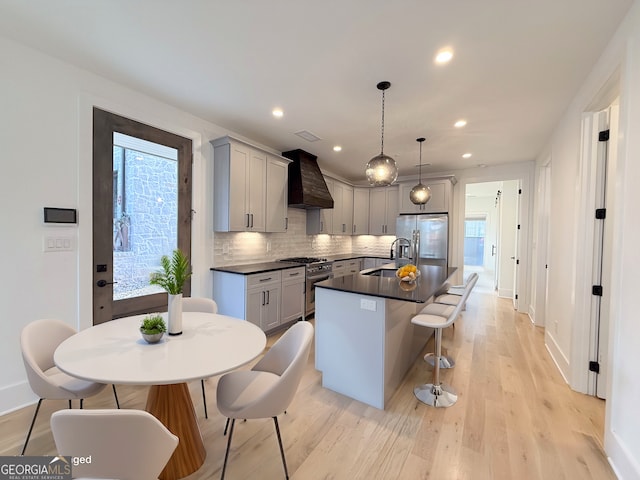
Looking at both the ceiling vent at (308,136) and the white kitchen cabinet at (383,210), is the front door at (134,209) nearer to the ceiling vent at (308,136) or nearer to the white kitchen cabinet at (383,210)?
the ceiling vent at (308,136)

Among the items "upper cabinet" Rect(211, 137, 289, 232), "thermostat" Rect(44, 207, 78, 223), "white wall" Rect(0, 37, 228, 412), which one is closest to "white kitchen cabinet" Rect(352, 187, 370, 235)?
"upper cabinet" Rect(211, 137, 289, 232)

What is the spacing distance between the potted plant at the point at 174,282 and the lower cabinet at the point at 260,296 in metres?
1.59

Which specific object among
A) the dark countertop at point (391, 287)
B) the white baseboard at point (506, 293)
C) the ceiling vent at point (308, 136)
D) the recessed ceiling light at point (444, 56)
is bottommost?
the white baseboard at point (506, 293)

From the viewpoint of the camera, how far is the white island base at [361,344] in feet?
6.99

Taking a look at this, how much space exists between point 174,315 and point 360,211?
516 centimetres

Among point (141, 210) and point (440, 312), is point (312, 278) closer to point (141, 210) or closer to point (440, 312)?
point (440, 312)

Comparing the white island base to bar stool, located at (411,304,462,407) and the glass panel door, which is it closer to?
bar stool, located at (411,304,462,407)

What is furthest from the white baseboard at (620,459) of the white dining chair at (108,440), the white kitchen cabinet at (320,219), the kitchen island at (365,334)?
the white kitchen cabinet at (320,219)

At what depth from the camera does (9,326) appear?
203 cm

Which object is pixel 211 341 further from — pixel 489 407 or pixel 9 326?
pixel 489 407

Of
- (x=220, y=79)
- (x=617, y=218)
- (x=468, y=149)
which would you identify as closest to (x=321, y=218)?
(x=468, y=149)

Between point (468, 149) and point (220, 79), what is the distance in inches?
145

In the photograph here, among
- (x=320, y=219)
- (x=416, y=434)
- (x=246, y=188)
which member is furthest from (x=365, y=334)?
(x=320, y=219)

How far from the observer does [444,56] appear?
204cm
